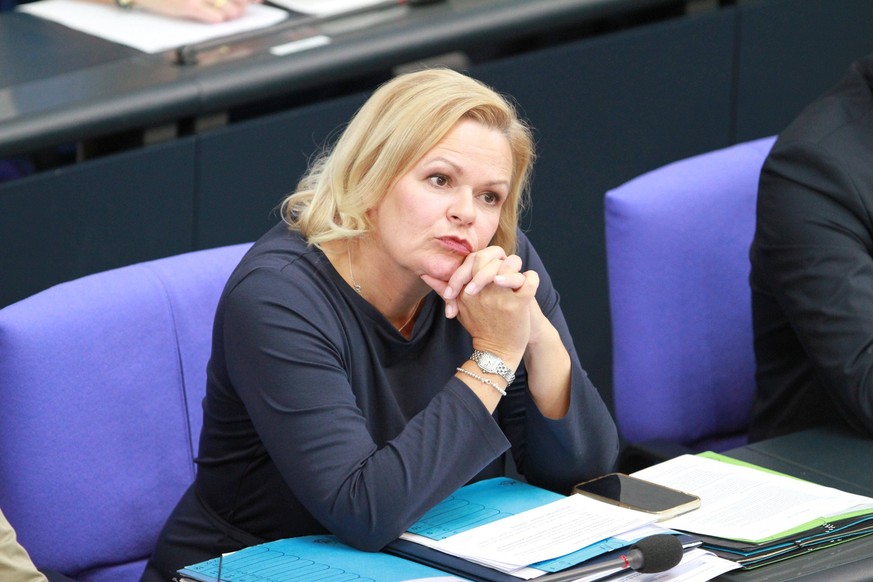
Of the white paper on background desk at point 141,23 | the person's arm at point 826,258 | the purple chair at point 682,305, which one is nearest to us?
the person's arm at point 826,258

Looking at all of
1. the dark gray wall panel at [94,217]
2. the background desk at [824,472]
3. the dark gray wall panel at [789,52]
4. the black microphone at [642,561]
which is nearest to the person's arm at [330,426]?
the black microphone at [642,561]

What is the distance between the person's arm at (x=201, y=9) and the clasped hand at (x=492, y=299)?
1282 millimetres

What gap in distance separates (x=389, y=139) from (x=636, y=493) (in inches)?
21.8

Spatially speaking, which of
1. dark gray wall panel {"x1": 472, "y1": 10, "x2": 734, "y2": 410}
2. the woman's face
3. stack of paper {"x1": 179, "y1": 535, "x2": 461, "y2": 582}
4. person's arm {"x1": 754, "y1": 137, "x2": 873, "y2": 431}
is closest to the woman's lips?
the woman's face

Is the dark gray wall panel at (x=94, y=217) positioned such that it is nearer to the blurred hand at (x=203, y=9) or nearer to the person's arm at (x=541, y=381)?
the blurred hand at (x=203, y=9)

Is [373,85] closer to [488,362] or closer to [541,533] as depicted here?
[488,362]

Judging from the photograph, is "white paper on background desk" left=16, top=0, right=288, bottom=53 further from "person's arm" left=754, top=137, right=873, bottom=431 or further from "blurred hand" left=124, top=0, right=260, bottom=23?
"person's arm" left=754, top=137, right=873, bottom=431

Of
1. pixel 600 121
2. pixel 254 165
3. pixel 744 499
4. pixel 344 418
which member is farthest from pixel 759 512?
pixel 600 121

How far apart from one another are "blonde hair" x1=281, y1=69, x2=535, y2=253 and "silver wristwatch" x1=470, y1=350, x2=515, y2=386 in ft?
0.77

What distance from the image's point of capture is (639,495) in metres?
1.77

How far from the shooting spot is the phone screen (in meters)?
1.73

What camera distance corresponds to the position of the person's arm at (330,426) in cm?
169

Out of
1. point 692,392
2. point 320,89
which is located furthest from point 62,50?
point 692,392

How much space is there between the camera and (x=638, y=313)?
2.36 metres
